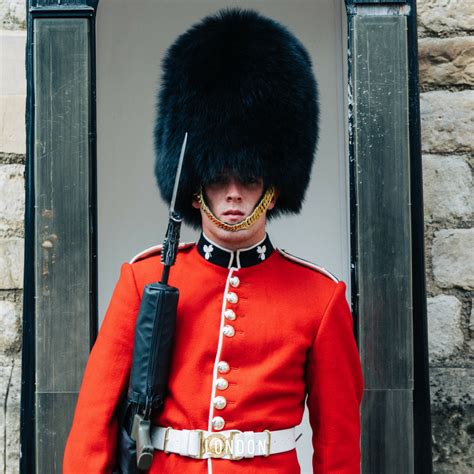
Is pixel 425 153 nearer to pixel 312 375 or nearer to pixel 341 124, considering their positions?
pixel 341 124

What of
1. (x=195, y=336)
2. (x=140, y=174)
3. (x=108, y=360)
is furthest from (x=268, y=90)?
(x=140, y=174)

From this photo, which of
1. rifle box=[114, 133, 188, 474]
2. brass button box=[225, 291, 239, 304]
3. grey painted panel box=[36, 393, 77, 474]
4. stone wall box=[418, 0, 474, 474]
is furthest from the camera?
stone wall box=[418, 0, 474, 474]

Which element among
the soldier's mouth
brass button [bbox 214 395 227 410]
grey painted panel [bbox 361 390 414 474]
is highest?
the soldier's mouth

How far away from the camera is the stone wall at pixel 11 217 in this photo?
260 centimetres

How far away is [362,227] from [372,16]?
Result: 0.58 meters

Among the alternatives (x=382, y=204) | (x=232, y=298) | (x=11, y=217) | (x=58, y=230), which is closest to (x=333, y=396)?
(x=232, y=298)

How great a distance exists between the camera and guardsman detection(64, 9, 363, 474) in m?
1.75

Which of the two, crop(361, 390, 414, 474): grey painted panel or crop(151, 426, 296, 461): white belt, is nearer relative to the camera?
crop(151, 426, 296, 461): white belt

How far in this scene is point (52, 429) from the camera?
6.70 feet

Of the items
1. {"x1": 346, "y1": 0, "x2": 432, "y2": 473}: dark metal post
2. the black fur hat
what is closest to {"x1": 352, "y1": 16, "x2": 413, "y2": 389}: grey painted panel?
{"x1": 346, "y1": 0, "x2": 432, "y2": 473}: dark metal post

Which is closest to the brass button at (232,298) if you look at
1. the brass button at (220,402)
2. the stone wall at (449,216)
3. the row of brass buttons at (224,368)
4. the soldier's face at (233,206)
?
the row of brass buttons at (224,368)

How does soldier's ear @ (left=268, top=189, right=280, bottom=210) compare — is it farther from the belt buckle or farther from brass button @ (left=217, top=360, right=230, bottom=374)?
the belt buckle

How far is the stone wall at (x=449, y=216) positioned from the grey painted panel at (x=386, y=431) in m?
0.53

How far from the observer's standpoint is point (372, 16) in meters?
2.09
